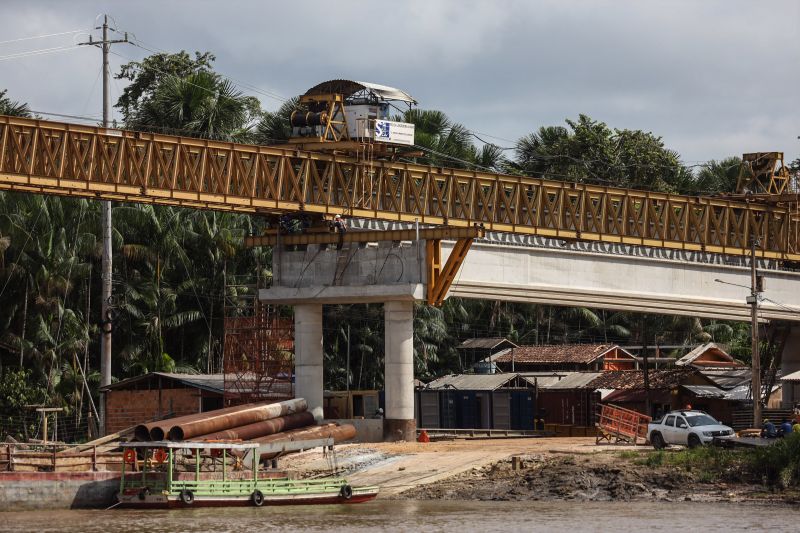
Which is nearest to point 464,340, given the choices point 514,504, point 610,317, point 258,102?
point 610,317

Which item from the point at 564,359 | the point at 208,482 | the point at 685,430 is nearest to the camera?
the point at 208,482

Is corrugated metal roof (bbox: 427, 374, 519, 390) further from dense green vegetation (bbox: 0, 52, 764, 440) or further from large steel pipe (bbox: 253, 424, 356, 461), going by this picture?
large steel pipe (bbox: 253, 424, 356, 461)

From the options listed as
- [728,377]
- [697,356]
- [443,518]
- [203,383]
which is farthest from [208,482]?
[697,356]

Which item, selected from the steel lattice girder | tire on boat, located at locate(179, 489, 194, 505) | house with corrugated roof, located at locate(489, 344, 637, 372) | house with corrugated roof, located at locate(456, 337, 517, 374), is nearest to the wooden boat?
tire on boat, located at locate(179, 489, 194, 505)

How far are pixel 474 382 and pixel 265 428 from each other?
23564 mm

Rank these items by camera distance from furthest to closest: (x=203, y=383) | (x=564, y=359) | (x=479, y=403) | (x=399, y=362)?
(x=564, y=359)
(x=479, y=403)
(x=203, y=383)
(x=399, y=362)

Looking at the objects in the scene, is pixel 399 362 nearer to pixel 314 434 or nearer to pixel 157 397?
pixel 314 434

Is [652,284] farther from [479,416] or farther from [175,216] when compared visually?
[175,216]

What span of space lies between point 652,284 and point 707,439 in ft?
45.9

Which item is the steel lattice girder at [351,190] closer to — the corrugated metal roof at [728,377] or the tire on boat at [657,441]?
the corrugated metal roof at [728,377]

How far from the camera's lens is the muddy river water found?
1486 inches

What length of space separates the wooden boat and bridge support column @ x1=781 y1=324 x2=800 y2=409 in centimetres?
3313

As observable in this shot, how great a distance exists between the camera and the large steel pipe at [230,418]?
45.6 metres

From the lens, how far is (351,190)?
5888cm
